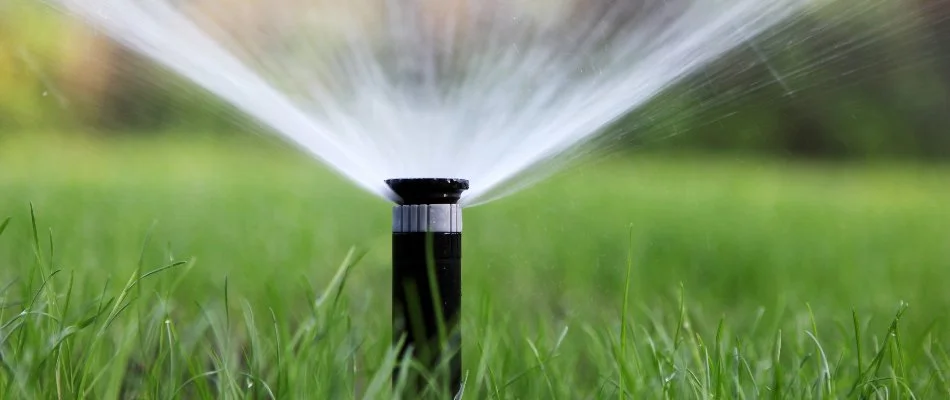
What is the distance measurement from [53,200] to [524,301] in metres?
2.38

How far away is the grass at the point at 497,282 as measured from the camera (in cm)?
122

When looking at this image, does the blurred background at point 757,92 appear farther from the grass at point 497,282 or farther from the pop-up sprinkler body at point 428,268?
the pop-up sprinkler body at point 428,268

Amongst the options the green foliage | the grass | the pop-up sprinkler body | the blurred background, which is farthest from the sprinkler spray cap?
the green foliage

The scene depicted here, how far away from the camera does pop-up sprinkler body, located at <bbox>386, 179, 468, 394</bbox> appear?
44.1 inches

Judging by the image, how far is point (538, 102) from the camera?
209cm

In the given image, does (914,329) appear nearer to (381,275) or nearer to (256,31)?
(381,275)

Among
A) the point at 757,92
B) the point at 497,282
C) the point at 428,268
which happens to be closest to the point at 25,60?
the point at 497,282

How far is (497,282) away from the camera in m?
2.63

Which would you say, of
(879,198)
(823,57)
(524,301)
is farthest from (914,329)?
(823,57)

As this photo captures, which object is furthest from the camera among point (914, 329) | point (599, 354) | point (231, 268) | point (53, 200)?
point (53, 200)

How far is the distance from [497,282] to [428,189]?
1.54 metres

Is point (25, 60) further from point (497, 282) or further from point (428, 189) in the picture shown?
point (428, 189)

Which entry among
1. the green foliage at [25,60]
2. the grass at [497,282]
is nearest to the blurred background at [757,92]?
the green foliage at [25,60]

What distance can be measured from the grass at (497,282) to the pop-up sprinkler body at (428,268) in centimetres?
6
